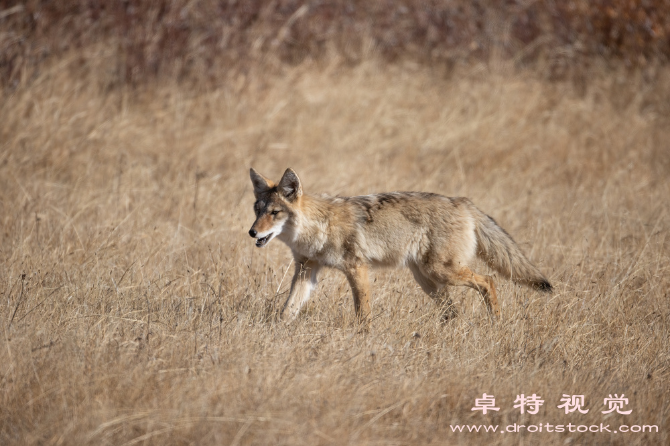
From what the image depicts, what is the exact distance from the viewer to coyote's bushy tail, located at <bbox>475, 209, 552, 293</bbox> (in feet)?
18.7

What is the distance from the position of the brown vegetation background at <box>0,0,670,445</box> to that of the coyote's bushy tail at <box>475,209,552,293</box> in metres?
0.22

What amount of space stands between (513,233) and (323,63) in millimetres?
6435

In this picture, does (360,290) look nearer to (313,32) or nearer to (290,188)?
(290,188)

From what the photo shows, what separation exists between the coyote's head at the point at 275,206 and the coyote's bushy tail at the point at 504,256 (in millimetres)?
1754

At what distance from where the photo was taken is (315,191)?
8.86 meters

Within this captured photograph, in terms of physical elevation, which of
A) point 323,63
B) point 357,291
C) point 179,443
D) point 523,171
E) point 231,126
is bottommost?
point 179,443

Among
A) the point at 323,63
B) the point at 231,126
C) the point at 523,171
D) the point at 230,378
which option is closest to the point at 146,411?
the point at 230,378

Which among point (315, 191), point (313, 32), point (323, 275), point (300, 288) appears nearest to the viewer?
point (300, 288)

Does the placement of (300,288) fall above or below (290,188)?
below

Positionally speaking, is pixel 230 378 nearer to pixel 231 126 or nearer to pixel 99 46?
pixel 231 126

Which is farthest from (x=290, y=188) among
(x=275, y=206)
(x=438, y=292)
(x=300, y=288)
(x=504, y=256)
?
(x=504, y=256)

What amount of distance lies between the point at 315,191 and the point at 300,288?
3.40m

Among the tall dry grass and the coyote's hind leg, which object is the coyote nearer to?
the coyote's hind leg

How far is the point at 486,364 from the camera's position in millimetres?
4703
